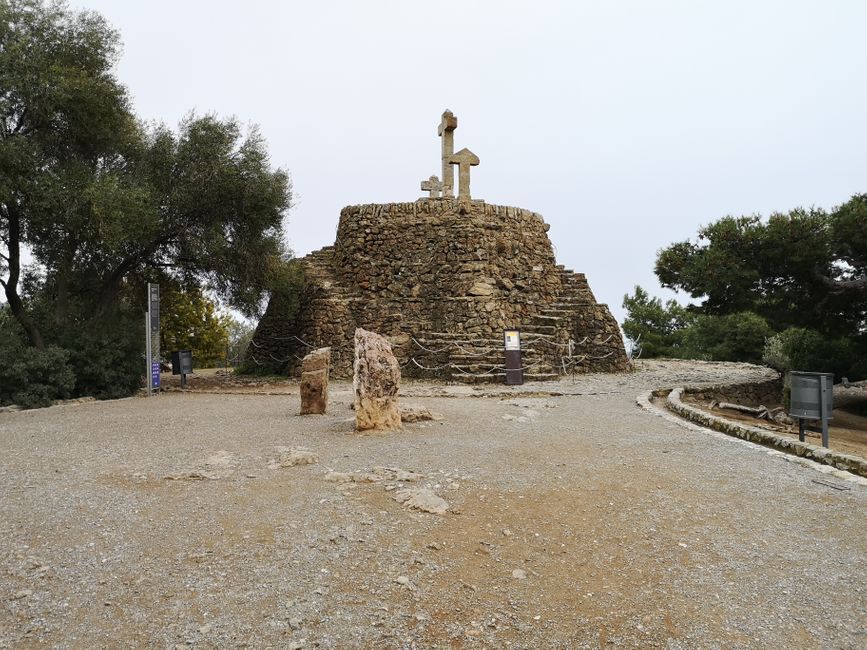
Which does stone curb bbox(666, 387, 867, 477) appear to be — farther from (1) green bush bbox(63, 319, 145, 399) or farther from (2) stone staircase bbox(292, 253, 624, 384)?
(1) green bush bbox(63, 319, 145, 399)

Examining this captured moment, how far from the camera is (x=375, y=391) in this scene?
762 centimetres

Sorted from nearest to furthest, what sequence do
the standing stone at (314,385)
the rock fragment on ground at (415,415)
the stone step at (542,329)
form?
1. the rock fragment on ground at (415,415)
2. the standing stone at (314,385)
3. the stone step at (542,329)

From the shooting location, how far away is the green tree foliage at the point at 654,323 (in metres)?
35.1

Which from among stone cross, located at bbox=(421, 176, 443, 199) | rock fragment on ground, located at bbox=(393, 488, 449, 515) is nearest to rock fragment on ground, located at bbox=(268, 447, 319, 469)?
rock fragment on ground, located at bbox=(393, 488, 449, 515)

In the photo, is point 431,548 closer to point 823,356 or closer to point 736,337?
→ point 823,356

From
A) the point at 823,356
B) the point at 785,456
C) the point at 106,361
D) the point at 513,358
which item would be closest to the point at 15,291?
the point at 106,361

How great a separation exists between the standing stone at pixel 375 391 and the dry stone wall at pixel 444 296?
836 cm

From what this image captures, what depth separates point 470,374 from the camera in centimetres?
1541

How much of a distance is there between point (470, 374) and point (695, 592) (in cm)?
1219

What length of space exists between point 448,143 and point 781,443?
1408cm

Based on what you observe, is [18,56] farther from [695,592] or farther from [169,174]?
[695,592]

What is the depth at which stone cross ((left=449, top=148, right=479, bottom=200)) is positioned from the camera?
1811cm

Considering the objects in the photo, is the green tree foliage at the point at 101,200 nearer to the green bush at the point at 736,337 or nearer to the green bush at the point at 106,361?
the green bush at the point at 106,361

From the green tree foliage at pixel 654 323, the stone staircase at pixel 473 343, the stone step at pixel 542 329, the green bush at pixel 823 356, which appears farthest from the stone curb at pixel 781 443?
the green tree foliage at pixel 654 323
